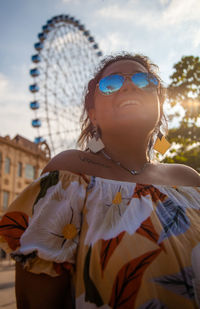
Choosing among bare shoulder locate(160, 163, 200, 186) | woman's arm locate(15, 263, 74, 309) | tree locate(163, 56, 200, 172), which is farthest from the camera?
tree locate(163, 56, 200, 172)

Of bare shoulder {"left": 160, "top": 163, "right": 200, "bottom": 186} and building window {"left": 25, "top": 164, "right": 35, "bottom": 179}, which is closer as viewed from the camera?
bare shoulder {"left": 160, "top": 163, "right": 200, "bottom": 186}

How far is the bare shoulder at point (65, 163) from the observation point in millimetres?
1232

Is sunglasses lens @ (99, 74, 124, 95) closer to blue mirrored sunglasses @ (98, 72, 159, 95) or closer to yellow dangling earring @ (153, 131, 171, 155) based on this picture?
blue mirrored sunglasses @ (98, 72, 159, 95)

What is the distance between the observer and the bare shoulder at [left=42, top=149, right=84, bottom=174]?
1.23m

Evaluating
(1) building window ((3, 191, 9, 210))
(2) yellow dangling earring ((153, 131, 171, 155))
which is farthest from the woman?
(1) building window ((3, 191, 9, 210))

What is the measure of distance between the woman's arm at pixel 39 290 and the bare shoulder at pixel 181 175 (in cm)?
82

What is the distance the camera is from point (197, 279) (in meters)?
1.02

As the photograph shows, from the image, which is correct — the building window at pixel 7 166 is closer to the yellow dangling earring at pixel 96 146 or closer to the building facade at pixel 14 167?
the building facade at pixel 14 167

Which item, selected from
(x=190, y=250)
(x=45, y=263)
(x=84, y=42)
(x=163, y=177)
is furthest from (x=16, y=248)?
(x=84, y=42)

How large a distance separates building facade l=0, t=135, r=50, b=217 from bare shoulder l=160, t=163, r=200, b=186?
23543mm

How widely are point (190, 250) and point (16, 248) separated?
2.18 feet

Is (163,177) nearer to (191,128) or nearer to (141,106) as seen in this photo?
(141,106)

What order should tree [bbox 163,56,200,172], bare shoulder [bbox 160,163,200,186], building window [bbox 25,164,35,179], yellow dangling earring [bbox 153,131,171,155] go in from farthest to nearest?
building window [bbox 25,164,35,179]
tree [bbox 163,56,200,172]
yellow dangling earring [bbox 153,131,171,155]
bare shoulder [bbox 160,163,200,186]

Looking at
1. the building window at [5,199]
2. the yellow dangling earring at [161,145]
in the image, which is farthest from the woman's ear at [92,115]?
the building window at [5,199]
